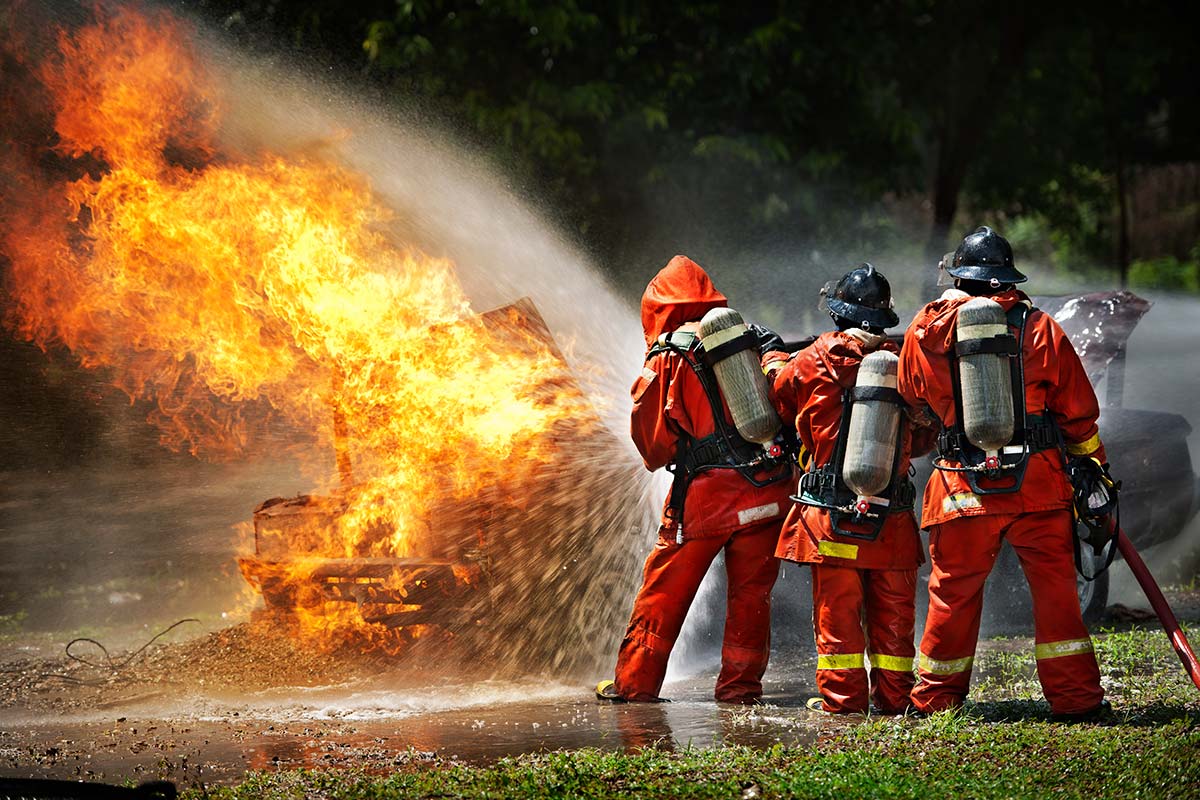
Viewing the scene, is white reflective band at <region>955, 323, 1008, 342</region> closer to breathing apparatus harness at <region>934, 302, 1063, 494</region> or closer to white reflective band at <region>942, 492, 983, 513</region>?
breathing apparatus harness at <region>934, 302, 1063, 494</region>

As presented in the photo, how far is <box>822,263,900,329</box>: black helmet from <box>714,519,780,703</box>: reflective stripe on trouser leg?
1.02 meters

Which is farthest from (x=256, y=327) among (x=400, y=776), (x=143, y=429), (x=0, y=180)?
(x=400, y=776)

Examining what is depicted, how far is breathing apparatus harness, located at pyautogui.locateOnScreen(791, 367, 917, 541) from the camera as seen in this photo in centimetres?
585

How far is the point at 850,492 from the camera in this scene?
19.5 feet

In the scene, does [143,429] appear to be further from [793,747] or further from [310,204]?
[793,747]

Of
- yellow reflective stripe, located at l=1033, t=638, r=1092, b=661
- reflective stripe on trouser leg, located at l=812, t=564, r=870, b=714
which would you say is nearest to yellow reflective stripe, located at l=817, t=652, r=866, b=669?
reflective stripe on trouser leg, located at l=812, t=564, r=870, b=714

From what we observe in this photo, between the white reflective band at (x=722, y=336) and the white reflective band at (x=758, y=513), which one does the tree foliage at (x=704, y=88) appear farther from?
the white reflective band at (x=758, y=513)

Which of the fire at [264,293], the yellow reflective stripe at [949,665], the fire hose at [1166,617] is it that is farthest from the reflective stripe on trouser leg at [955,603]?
the fire at [264,293]

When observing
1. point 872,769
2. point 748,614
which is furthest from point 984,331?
point 872,769

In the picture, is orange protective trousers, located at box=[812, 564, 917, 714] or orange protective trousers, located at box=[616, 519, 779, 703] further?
orange protective trousers, located at box=[616, 519, 779, 703]

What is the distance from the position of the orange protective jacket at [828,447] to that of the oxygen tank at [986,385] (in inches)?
20.1

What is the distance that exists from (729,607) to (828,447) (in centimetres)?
93

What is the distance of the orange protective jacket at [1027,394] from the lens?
5523mm

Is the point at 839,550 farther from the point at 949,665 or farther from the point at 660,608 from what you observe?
the point at 660,608
